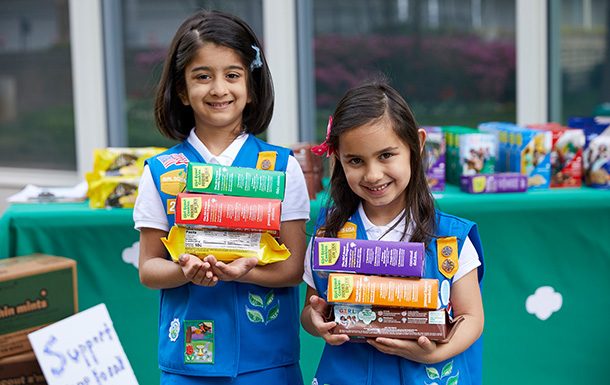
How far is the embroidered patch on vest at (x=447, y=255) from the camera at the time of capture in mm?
1904

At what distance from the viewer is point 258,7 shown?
195 inches

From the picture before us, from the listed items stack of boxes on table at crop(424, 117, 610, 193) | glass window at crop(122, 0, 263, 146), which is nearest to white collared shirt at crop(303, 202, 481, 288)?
stack of boxes on table at crop(424, 117, 610, 193)

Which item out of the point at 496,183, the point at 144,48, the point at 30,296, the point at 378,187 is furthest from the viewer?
the point at 144,48

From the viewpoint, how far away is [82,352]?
100 inches

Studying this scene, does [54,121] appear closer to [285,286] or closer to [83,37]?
[83,37]

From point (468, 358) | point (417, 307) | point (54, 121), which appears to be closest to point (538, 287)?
point (468, 358)

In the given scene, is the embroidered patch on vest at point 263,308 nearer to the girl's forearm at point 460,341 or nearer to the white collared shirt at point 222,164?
the white collared shirt at point 222,164

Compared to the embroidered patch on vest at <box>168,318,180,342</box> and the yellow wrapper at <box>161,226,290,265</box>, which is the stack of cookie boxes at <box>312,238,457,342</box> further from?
the embroidered patch on vest at <box>168,318,180,342</box>

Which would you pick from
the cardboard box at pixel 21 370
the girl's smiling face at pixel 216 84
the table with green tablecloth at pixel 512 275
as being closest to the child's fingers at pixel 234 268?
the girl's smiling face at pixel 216 84

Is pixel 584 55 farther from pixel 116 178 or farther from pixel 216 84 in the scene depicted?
pixel 216 84

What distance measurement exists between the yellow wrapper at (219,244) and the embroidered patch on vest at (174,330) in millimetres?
225

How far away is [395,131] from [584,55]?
3145 mm

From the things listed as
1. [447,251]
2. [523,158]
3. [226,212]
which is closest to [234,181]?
[226,212]

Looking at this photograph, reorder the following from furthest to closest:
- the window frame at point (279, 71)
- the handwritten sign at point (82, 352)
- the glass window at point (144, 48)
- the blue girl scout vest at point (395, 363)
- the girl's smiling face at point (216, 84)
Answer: the glass window at point (144, 48) < the window frame at point (279, 71) < the handwritten sign at point (82, 352) < the girl's smiling face at point (216, 84) < the blue girl scout vest at point (395, 363)
